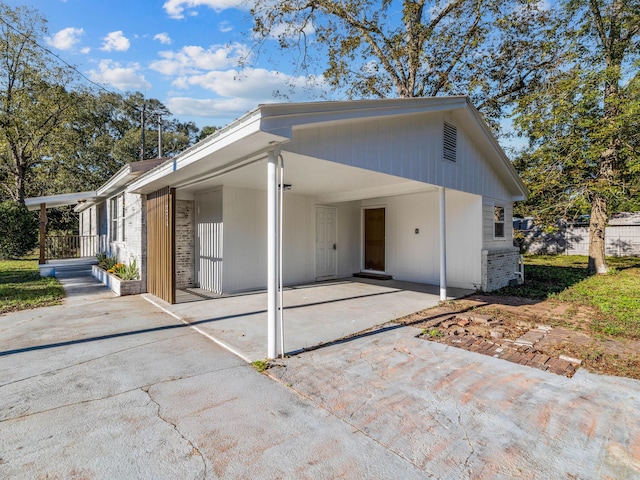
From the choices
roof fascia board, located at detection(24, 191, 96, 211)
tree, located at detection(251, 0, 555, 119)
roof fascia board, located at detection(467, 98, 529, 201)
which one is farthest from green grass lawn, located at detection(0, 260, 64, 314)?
tree, located at detection(251, 0, 555, 119)

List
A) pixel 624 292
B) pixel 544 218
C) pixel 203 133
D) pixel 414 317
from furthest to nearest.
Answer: pixel 203 133
pixel 544 218
pixel 624 292
pixel 414 317

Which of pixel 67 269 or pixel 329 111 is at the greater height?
pixel 329 111

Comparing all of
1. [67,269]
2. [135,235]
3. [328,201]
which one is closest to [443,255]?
[328,201]

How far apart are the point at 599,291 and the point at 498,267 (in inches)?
96.6

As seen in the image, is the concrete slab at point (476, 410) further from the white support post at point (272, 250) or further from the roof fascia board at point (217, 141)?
the roof fascia board at point (217, 141)

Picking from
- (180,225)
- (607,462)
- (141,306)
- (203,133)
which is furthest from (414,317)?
(203,133)

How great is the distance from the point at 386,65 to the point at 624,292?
11.7m

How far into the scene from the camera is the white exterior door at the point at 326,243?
32.2ft

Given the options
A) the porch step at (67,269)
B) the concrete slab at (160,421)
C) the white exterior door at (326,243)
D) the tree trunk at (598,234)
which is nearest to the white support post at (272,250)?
the concrete slab at (160,421)

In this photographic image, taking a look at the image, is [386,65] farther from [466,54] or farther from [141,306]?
[141,306]

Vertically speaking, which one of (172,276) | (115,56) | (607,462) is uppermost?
(115,56)

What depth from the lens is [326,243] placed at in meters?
10.0

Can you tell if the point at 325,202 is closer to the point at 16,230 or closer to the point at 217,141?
the point at 217,141

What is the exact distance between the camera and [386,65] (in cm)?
1440
